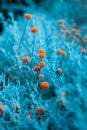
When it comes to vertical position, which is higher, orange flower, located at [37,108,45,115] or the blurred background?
the blurred background

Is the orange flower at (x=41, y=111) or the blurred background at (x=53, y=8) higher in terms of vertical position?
the blurred background at (x=53, y=8)

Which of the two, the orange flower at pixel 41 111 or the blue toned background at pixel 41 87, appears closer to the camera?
the blue toned background at pixel 41 87

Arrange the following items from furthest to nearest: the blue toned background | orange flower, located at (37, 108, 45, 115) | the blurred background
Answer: the blurred background < orange flower, located at (37, 108, 45, 115) < the blue toned background

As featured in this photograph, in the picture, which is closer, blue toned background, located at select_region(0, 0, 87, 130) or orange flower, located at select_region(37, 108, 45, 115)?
blue toned background, located at select_region(0, 0, 87, 130)

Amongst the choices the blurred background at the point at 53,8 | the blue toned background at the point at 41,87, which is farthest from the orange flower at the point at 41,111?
the blurred background at the point at 53,8

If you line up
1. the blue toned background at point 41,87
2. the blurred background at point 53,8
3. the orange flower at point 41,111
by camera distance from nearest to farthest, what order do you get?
the blue toned background at point 41,87, the orange flower at point 41,111, the blurred background at point 53,8

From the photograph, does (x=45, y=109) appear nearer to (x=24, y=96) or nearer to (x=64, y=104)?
(x=64, y=104)

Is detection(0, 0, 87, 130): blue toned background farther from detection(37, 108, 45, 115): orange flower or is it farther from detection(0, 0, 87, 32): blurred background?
detection(0, 0, 87, 32): blurred background

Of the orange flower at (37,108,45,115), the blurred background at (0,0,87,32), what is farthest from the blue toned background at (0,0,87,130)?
the blurred background at (0,0,87,32)

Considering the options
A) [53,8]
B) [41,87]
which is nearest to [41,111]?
[41,87]

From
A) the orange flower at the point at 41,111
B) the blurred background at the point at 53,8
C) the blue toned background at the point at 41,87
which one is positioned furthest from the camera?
the blurred background at the point at 53,8

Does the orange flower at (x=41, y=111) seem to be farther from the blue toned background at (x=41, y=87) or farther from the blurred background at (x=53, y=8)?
the blurred background at (x=53, y=8)

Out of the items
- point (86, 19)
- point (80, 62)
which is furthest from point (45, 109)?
point (86, 19)
